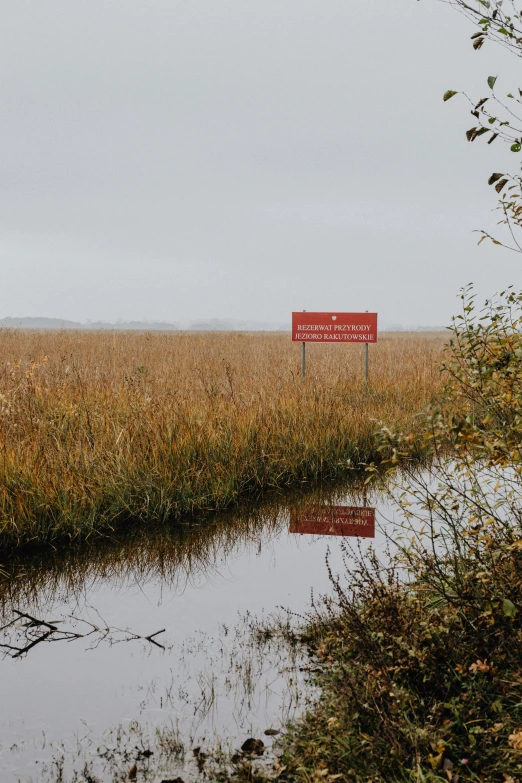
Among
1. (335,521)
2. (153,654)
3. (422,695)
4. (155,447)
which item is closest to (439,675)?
(422,695)

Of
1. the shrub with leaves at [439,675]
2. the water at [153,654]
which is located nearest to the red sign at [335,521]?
the water at [153,654]

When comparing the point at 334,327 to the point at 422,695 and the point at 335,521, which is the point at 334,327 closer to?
the point at 335,521

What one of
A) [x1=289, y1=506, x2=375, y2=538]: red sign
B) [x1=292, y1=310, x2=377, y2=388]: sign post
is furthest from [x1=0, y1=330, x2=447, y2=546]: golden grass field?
[x1=292, y1=310, x2=377, y2=388]: sign post

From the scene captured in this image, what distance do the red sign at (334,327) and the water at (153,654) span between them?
6819 mm

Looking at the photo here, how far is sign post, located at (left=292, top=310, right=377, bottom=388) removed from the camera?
12266mm

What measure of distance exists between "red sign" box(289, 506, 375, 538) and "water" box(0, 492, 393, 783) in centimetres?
19

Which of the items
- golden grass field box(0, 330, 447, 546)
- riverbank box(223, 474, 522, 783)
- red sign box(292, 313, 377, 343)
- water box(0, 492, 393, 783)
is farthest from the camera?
red sign box(292, 313, 377, 343)

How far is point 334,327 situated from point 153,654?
9.21 m

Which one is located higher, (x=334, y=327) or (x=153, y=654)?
(x=334, y=327)

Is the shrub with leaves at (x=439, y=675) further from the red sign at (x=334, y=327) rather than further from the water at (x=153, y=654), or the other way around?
the red sign at (x=334, y=327)

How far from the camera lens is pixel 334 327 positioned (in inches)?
488

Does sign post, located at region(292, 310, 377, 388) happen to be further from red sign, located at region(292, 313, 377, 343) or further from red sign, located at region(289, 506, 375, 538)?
red sign, located at region(289, 506, 375, 538)

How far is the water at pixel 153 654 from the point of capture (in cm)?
292

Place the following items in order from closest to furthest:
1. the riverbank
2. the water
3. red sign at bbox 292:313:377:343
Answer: the riverbank < the water < red sign at bbox 292:313:377:343
